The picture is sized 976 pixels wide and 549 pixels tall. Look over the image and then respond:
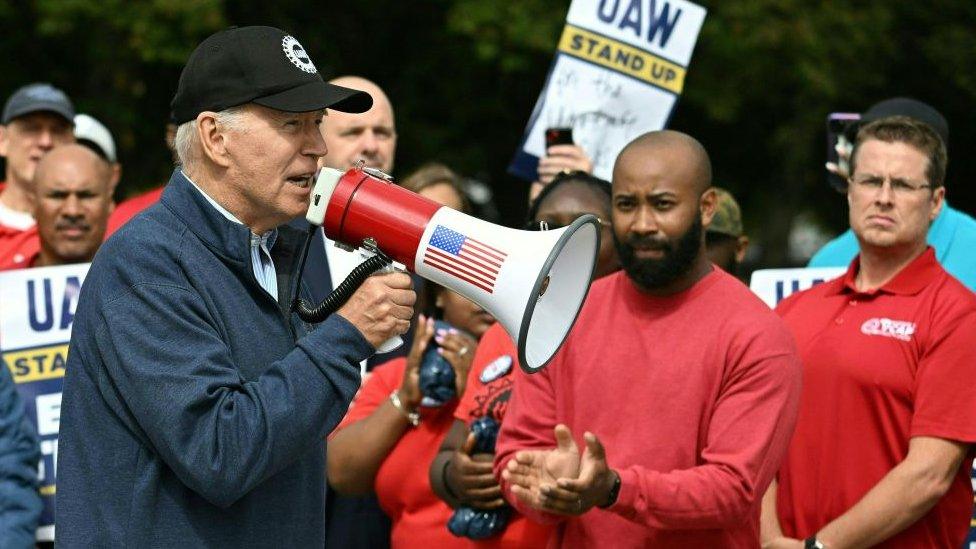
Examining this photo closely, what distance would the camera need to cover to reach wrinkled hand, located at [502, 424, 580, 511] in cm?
389

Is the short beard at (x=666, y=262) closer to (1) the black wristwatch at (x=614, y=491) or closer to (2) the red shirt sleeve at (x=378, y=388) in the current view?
(1) the black wristwatch at (x=614, y=491)

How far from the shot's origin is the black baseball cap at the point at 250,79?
131 inches

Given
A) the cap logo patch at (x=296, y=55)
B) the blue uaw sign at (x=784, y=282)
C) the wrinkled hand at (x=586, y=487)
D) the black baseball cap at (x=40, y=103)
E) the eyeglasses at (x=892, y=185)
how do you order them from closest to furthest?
the cap logo patch at (x=296, y=55), the wrinkled hand at (x=586, y=487), the eyeglasses at (x=892, y=185), the blue uaw sign at (x=784, y=282), the black baseball cap at (x=40, y=103)

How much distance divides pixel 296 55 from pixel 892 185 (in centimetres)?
241

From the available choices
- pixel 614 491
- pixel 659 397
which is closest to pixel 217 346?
pixel 614 491

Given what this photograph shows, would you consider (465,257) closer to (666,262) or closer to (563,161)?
(666,262)

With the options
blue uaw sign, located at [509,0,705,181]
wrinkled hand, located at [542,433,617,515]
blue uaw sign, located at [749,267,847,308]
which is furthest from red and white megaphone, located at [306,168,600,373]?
blue uaw sign, located at [509,0,705,181]

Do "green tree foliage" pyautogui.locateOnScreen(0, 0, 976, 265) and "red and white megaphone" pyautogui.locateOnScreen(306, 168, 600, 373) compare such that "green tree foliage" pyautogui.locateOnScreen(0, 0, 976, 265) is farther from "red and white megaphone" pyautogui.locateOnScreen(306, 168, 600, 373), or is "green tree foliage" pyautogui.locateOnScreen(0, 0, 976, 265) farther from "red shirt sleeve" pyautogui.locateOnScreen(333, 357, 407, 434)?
"red and white megaphone" pyautogui.locateOnScreen(306, 168, 600, 373)

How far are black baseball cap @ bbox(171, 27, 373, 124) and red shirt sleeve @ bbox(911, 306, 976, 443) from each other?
2.17 meters

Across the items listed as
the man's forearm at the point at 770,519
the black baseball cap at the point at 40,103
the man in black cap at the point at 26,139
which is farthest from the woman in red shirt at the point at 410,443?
the black baseball cap at the point at 40,103

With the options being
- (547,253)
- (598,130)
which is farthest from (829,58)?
(547,253)

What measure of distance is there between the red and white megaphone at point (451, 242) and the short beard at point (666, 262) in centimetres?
89

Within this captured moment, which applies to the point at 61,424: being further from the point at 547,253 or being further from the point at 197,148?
the point at 547,253

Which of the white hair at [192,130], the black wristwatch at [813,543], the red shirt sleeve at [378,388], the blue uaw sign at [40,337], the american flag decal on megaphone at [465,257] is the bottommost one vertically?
the blue uaw sign at [40,337]
